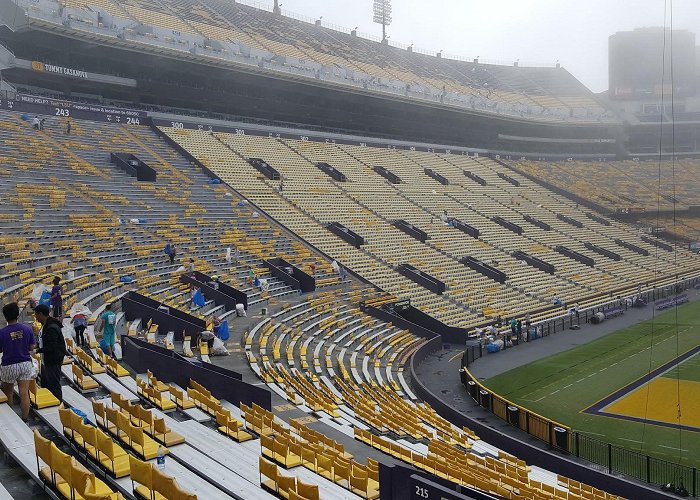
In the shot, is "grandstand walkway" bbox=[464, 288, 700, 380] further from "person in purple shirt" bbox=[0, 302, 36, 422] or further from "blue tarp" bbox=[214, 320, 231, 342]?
"person in purple shirt" bbox=[0, 302, 36, 422]

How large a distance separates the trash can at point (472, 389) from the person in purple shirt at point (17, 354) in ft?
44.2

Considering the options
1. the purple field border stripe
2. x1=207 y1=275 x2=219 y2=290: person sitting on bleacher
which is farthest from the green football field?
x1=207 y1=275 x2=219 y2=290: person sitting on bleacher

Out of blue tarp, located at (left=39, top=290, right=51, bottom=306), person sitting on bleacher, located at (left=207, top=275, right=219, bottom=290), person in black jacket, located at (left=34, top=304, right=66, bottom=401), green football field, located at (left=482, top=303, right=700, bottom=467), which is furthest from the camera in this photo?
person sitting on bleacher, located at (left=207, top=275, right=219, bottom=290)

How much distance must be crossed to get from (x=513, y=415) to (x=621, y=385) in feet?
19.6

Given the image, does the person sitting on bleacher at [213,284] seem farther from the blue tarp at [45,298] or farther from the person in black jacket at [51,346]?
the person in black jacket at [51,346]

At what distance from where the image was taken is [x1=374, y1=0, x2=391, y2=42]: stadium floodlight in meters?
76.8

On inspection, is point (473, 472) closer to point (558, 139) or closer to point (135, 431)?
point (135, 431)

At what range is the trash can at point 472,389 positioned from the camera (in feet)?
62.1

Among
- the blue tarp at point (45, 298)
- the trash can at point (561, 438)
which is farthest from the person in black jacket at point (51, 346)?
the trash can at point (561, 438)

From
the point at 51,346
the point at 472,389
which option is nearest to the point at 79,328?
the point at 51,346

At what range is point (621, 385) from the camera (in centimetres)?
2062

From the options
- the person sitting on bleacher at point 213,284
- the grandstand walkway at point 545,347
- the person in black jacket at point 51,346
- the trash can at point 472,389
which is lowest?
the grandstand walkway at point 545,347

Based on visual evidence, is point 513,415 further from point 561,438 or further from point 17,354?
point 17,354

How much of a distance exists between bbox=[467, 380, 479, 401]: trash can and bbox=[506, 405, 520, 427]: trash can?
77.0 inches
